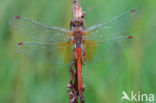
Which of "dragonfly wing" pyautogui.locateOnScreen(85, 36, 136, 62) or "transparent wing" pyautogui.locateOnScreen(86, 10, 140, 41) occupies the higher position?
"transparent wing" pyautogui.locateOnScreen(86, 10, 140, 41)

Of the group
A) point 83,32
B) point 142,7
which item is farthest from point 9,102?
point 142,7

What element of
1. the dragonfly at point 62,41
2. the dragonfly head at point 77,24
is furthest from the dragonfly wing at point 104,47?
the dragonfly head at point 77,24

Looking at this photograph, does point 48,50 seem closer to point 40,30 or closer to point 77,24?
point 40,30

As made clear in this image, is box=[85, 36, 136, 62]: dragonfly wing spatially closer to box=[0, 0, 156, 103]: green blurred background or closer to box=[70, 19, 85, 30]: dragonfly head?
box=[70, 19, 85, 30]: dragonfly head

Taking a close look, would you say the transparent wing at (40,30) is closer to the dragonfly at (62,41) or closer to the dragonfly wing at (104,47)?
the dragonfly at (62,41)

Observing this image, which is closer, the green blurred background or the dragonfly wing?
the dragonfly wing

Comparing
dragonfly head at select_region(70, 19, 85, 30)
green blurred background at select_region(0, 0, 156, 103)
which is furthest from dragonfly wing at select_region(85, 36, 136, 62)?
green blurred background at select_region(0, 0, 156, 103)
